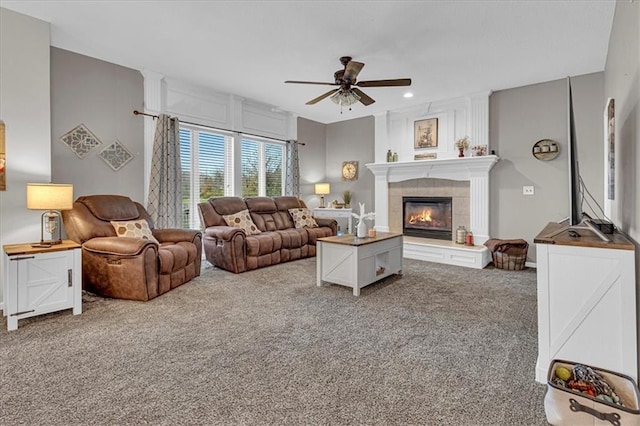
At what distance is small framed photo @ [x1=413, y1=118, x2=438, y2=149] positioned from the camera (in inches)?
232

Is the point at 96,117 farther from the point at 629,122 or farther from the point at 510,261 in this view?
the point at 510,261

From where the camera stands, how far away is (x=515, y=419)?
154 cm

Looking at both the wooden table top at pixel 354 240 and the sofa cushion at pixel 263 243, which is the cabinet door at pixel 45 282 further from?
the wooden table top at pixel 354 240

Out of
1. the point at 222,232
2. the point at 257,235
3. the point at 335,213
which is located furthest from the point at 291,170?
the point at 222,232

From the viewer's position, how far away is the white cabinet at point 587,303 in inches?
64.3

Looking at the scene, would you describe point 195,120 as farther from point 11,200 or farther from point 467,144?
point 467,144

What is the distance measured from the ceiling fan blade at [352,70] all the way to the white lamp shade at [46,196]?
9.78 feet

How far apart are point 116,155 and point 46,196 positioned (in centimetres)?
161

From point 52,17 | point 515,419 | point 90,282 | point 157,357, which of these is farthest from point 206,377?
point 52,17

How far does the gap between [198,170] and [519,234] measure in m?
5.20

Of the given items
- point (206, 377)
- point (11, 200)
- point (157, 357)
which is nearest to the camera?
point (206, 377)

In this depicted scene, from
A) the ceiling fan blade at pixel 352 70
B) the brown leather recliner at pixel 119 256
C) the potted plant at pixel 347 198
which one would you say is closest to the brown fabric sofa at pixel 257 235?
the brown leather recliner at pixel 119 256

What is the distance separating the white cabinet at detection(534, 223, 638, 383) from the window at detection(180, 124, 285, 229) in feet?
15.5

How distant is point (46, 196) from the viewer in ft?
9.31
